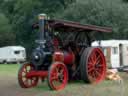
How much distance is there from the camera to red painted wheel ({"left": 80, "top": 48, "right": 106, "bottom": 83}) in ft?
54.3

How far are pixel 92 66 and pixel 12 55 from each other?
36.3 m

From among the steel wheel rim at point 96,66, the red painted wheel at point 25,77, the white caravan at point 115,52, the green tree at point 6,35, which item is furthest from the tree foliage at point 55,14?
the red painted wheel at point 25,77

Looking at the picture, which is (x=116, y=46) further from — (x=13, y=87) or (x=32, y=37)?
(x=32, y=37)

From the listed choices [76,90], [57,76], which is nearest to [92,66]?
[57,76]

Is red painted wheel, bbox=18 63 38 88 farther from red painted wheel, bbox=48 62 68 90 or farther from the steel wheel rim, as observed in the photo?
the steel wheel rim

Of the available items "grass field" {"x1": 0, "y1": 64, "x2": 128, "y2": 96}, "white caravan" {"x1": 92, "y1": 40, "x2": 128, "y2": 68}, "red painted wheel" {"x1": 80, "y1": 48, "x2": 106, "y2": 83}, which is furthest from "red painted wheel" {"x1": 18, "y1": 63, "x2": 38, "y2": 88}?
"white caravan" {"x1": 92, "y1": 40, "x2": 128, "y2": 68}

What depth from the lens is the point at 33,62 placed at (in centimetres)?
1595

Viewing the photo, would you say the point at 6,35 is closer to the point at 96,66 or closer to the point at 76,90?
the point at 96,66

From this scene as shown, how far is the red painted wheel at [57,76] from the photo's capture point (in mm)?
14703

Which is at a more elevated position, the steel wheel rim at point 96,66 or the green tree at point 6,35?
the green tree at point 6,35

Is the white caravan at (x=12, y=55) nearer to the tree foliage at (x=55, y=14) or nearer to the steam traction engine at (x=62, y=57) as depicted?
the tree foliage at (x=55, y=14)

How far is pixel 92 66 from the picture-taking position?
17047 millimetres

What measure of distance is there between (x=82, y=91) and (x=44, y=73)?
5.63 feet

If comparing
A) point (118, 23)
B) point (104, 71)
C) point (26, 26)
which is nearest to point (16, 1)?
point (26, 26)
